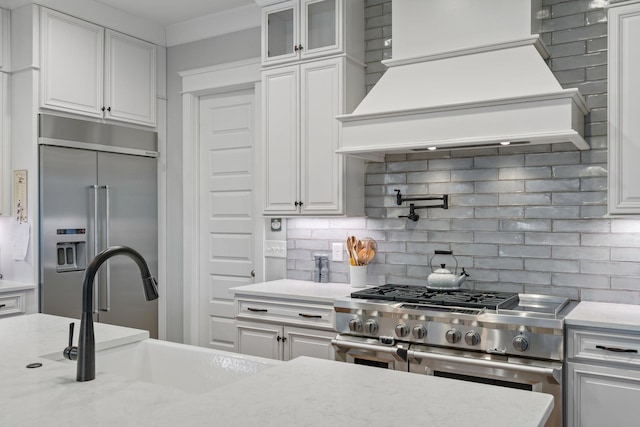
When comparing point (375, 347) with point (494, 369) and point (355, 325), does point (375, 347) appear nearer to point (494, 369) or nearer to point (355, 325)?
point (355, 325)

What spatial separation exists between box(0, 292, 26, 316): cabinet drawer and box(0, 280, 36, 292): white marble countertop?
0.16 feet

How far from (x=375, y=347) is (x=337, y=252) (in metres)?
1.03

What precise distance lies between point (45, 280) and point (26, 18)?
191 centimetres

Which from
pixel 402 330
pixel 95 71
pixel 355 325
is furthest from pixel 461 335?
pixel 95 71

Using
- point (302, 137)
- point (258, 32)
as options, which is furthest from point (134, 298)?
point (258, 32)

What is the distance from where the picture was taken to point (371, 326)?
10.1 ft

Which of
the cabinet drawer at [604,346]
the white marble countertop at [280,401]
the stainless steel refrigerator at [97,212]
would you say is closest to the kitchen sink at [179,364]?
the white marble countertop at [280,401]

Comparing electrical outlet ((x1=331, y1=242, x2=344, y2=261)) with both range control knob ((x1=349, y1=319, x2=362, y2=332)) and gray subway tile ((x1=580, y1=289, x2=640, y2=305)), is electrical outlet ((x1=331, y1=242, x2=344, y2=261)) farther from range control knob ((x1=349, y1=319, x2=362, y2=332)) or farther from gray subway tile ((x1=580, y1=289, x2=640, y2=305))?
gray subway tile ((x1=580, y1=289, x2=640, y2=305))

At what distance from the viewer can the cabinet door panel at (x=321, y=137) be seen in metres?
3.64

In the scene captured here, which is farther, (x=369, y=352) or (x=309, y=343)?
(x=309, y=343)

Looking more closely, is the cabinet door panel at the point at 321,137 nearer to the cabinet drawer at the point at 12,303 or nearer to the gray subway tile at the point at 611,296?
the gray subway tile at the point at 611,296

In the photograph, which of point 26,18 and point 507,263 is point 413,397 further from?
point 26,18

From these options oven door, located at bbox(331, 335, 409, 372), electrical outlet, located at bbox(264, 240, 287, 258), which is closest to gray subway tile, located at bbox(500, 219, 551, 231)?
oven door, located at bbox(331, 335, 409, 372)

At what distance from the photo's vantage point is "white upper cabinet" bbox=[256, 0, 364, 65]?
366 cm
